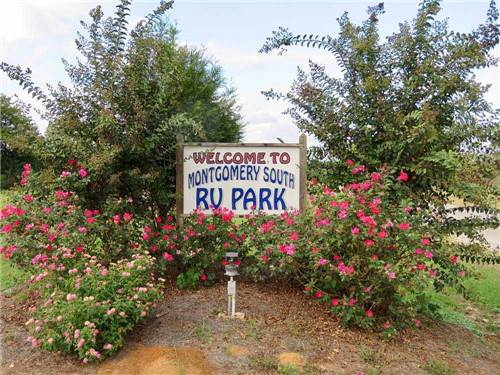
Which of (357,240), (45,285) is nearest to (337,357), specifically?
(357,240)

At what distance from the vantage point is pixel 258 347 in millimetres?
3527

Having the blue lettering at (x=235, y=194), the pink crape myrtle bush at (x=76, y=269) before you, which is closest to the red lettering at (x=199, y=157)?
the blue lettering at (x=235, y=194)

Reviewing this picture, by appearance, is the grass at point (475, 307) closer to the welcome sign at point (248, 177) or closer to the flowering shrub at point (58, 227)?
the welcome sign at point (248, 177)

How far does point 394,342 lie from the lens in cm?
389

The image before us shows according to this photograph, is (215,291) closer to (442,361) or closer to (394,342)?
(394,342)

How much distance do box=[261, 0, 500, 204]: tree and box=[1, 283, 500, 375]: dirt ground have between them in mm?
1450

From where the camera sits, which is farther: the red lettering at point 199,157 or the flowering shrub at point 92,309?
the red lettering at point 199,157

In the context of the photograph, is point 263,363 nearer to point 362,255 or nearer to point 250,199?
point 362,255

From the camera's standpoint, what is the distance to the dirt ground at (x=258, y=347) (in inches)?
130

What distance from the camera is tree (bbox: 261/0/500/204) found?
4.62 metres

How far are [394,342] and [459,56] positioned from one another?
2773mm

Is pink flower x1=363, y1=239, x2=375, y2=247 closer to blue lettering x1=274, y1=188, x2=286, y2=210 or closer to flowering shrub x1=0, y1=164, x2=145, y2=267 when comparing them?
blue lettering x1=274, y1=188, x2=286, y2=210

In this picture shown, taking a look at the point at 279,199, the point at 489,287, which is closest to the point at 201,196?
the point at 279,199

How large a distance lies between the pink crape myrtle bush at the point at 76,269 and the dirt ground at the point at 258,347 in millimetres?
168
